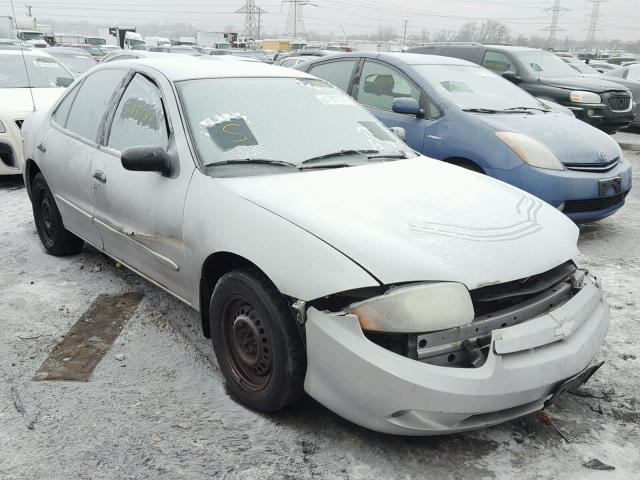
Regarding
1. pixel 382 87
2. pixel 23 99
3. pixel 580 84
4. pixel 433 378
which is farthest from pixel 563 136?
pixel 23 99

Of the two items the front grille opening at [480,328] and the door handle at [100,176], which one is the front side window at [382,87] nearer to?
the door handle at [100,176]

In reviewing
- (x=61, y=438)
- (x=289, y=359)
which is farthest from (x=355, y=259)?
(x=61, y=438)

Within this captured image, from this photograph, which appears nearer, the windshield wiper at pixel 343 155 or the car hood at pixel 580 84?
the windshield wiper at pixel 343 155

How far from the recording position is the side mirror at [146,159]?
2932 millimetres

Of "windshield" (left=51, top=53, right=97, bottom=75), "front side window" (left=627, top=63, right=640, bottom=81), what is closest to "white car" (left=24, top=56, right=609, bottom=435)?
"front side window" (left=627, top=63, right=640, bottom=81)

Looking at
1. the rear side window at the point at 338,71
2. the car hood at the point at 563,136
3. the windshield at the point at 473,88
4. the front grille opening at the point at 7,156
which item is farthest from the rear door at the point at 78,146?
the car hood at the point at 563,136

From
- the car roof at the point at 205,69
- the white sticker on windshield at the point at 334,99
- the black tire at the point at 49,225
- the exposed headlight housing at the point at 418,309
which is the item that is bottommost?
the black tire at the point at 49,225

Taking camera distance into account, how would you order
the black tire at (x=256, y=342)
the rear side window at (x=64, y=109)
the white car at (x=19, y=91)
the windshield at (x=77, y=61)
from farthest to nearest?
the windshield at (x=77, y=61)
the white car at (x=19, y=91)
the rear side window at (x=64, y=109)
the black tire at (x=256, y=342)

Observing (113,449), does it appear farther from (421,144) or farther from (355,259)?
(421,144)

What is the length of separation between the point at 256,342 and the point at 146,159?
1107 mm

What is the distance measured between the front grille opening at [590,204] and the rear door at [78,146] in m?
3.58

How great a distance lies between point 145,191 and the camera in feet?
10.4

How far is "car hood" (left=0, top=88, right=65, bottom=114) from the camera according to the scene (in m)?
6.64

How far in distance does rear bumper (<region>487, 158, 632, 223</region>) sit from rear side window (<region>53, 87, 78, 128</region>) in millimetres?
3322
